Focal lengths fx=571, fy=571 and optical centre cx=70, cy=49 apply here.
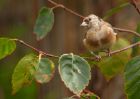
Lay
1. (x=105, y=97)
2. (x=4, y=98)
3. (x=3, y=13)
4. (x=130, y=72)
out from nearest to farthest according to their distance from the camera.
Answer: (x=130, y=72), (x=105, y=97), (x=4, y=98), (x=3, y=13)

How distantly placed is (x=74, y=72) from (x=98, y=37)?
22cm

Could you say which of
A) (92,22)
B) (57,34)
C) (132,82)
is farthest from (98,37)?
(57,34)

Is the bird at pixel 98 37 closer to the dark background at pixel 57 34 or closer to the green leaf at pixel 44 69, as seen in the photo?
the green leaf at pixel 44 69

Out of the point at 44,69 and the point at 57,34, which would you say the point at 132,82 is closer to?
the point at 44,69

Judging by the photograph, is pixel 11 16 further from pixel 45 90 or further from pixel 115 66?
pixel 115 66

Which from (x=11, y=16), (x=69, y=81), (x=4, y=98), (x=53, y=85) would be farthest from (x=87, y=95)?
(x=11, y=16)

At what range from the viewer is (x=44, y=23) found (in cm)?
136

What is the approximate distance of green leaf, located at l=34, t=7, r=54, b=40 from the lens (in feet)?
4.45

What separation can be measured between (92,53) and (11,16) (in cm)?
318

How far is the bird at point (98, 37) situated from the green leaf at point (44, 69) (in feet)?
0.45

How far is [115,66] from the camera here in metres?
1.48

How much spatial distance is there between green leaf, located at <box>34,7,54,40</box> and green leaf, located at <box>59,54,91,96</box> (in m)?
0.23

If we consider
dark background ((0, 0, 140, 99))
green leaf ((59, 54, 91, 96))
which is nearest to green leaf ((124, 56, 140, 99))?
green leaf ((59, 54, 91, 96))

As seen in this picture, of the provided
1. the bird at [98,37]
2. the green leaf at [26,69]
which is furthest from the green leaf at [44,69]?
the bird at [98,37]
